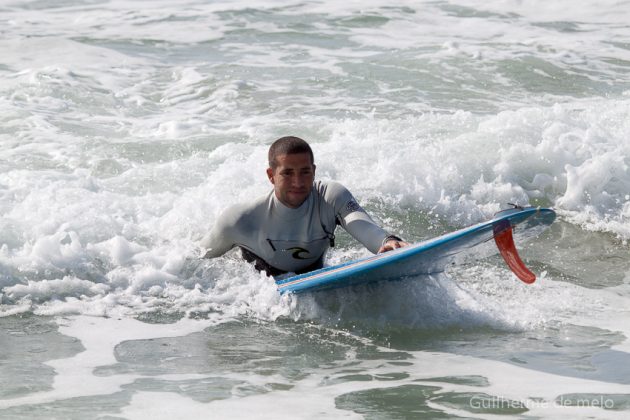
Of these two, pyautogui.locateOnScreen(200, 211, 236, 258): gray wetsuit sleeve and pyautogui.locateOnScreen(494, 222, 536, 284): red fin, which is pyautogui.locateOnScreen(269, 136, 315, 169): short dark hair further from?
pyautogui.locateOnScreen(494, 222, 536, 284): red fin

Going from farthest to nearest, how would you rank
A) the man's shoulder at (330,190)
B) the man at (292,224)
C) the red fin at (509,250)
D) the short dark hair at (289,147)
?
the man's shoulder at (330,190) → the man at (292,224) → the short dark hair at (289,147) → the red fin at (509,250)

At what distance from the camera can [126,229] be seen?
680cm

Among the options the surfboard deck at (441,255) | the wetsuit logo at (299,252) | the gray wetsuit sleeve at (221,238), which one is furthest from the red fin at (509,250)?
the gray wetsuit sleeve at (221,238)

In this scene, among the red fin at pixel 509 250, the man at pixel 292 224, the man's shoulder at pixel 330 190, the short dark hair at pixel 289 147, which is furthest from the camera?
the man's shoulder at pixel 330 190

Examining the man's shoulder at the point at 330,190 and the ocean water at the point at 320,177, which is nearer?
the ocean water at the point at 320,177

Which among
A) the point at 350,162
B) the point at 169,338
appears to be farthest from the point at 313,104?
the point at 169,338

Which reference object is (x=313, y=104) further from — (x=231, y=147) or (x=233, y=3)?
(x=233, y=3)

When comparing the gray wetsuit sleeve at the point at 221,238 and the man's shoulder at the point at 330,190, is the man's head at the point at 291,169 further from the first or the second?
the gray wetsuit sleeve at the point at 221,238

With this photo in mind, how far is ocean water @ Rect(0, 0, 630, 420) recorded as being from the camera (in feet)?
14.2

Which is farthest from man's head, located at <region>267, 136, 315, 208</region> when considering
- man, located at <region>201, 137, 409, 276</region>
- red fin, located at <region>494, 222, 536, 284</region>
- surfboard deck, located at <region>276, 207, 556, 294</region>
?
red fin, located at <region>494, 222, 536, 284</region>

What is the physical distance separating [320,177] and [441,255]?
10.6 feet

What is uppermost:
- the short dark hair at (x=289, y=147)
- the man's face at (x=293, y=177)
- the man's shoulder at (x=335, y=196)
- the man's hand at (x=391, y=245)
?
the short dark hair at (x=289, y=147)

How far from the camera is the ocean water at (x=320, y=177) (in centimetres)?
433

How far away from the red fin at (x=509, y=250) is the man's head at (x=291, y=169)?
3.58 ft
